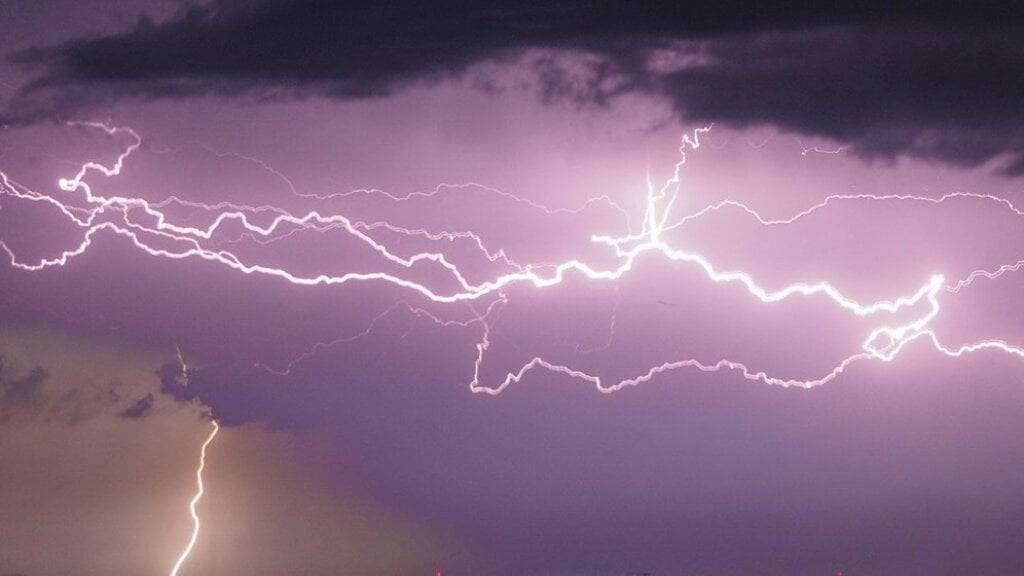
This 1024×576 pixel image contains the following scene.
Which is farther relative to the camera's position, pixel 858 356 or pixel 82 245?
pixel 858 356

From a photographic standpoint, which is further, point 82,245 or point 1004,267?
point 1004,267

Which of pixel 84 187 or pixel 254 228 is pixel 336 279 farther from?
pixel 84 187

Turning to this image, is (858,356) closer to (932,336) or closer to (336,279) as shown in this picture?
(932,336)

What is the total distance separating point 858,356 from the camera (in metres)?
22.0

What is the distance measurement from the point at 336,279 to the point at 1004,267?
7.81 meters

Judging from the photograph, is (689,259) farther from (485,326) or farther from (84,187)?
(84,187)

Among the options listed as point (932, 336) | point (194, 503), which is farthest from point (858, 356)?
point (194, 503)

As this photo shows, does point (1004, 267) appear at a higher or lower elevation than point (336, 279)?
higher

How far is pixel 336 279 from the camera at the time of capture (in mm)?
21000

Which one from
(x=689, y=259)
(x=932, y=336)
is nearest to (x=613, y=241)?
(x=689, y=259)

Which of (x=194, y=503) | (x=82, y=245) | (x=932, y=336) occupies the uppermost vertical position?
(x=932, y=336)

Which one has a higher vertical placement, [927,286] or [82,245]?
[927,286]

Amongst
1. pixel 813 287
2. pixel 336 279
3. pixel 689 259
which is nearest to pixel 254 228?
pixel 336 279

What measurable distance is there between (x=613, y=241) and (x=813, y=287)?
8.42 ft
